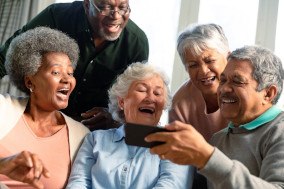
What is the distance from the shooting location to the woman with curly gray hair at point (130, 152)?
1.71m

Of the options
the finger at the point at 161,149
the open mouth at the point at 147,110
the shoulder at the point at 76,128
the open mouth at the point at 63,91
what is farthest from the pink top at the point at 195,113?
the finger at the point at 161,149

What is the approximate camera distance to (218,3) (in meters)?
3.48

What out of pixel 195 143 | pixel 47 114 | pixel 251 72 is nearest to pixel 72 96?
pixel 47 114

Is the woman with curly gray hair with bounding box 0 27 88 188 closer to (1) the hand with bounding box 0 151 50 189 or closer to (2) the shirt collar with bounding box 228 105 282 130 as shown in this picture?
(1) the hand with bounding box 0 151 50 189

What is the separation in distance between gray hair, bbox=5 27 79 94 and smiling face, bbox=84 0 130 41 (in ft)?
0.89

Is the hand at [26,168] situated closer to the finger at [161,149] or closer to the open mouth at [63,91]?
the finger at [161,149]

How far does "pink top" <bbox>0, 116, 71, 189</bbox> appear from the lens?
1.81 metres

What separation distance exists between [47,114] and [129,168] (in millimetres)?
532

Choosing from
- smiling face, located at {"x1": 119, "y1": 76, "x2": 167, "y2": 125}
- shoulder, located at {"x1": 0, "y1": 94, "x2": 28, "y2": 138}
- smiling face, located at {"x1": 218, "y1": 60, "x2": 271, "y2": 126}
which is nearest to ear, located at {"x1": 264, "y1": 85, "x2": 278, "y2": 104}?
smiling face, located at {"x1": 218, "y1": 60, "x2": 271, "y2": 126}

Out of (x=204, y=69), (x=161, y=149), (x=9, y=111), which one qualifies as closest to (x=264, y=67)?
(x=204, y=69)

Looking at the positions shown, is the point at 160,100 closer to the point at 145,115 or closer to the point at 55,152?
the point at 145,115

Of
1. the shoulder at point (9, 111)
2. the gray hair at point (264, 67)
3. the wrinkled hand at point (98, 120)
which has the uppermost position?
the gray hair at point (264, 67)

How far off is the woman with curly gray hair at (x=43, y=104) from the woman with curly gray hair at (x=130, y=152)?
90 mm

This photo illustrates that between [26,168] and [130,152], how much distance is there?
0.55m
